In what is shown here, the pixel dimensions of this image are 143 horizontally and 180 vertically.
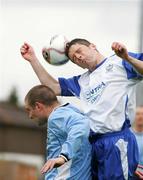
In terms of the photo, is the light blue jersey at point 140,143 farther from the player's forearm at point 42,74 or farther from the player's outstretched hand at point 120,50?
the player's outstretched hand at point 120,50

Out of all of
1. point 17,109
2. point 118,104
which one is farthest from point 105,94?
point 17,109

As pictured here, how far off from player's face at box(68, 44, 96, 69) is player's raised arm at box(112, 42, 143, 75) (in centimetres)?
60

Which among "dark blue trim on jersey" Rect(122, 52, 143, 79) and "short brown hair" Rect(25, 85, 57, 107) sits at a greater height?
"dark blue trim on jersey" Rect(122, 52, 143, 79)

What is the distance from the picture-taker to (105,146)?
10.6m

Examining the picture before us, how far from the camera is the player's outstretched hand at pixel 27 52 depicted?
11578mm

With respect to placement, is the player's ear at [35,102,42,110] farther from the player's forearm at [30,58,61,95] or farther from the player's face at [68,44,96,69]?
the player's forearm at [30,58,61,95]

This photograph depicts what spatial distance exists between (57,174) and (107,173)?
53 cm

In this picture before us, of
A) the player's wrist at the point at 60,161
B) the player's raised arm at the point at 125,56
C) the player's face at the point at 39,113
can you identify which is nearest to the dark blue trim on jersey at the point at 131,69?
the player's raised arm at the point at 125,56

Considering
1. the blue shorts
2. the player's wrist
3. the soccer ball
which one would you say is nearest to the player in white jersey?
the blue shorts

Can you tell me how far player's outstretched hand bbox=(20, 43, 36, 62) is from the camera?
11578 millimetres

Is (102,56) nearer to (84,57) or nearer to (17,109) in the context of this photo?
(84,57)

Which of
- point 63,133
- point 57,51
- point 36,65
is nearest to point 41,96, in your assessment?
point 63,133

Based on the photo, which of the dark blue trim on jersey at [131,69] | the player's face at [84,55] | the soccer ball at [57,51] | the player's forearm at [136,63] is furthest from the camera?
the soccer ball at [57,51]

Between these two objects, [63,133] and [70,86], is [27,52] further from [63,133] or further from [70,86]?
[63,133]
